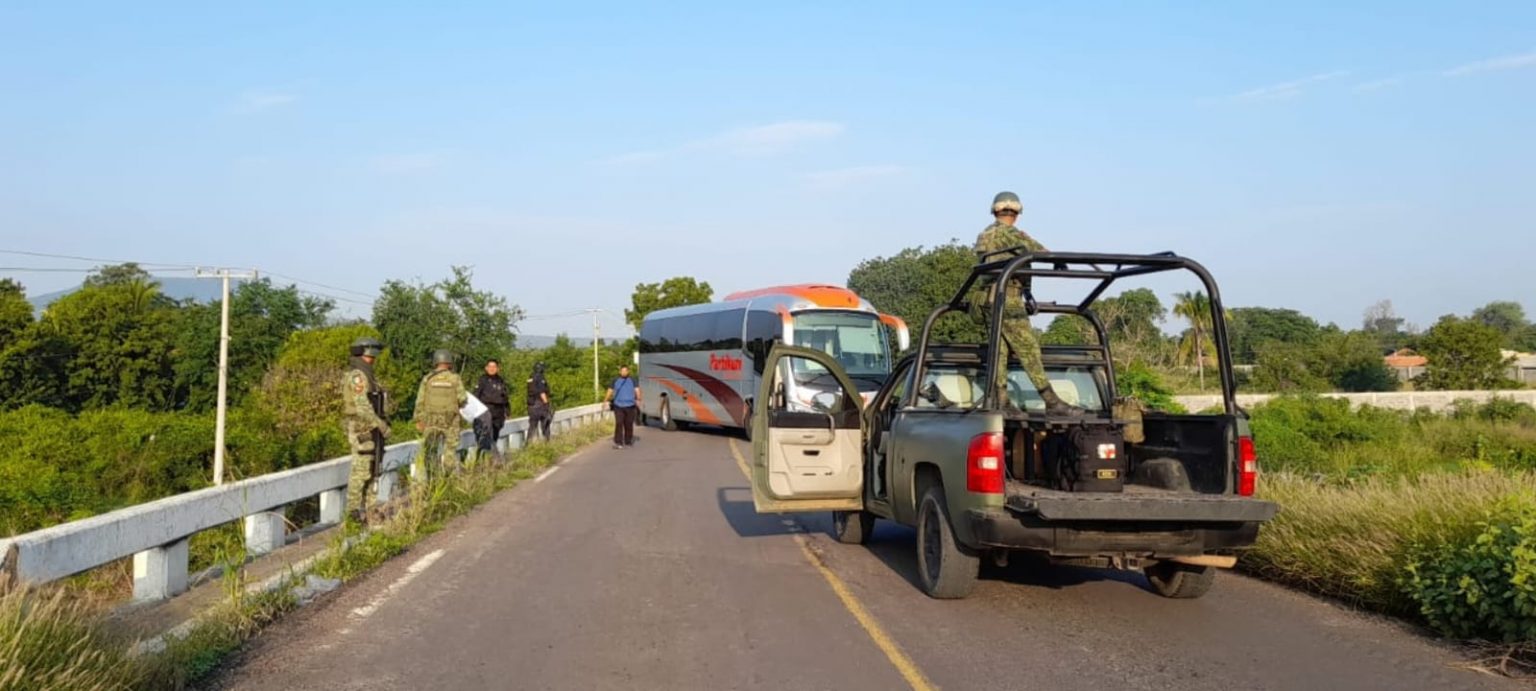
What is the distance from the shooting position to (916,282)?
2906 inches

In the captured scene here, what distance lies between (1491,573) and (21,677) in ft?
24.4

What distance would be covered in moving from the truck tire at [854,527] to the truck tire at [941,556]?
2.23 meters

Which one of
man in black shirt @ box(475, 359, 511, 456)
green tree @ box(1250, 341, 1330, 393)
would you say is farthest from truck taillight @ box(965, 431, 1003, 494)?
green tree @ box(1250, 341, 1330, 393)

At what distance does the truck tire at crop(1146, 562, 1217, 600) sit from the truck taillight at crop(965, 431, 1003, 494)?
1793 millimetres

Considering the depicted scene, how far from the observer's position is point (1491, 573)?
6652 millimetres

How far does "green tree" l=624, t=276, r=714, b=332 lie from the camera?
7294cm

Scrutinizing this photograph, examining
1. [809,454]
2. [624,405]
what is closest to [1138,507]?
[809,454]

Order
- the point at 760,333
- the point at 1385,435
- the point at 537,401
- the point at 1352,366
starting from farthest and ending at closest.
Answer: the point at 1352,366, the point at 1385,435, the point at 760,333, the point at 537,401

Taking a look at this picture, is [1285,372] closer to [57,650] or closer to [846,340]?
[846,340]

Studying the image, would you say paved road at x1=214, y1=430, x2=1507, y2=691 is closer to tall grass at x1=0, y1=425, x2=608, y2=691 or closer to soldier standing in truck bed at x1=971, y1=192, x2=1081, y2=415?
tall grass at x1=0, y1=425, x2=608, y2=691

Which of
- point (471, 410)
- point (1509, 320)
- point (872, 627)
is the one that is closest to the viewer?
point (872, 627)

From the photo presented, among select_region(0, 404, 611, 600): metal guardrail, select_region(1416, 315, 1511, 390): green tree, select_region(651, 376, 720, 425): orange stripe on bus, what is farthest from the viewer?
select_region(1416, 315, 1511, 390): green tree

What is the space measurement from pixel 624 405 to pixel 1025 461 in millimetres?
18046

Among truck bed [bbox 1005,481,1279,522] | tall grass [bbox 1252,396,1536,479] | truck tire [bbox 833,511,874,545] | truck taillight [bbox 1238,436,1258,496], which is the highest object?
truck taillight [bbox 1238,436,1258,496]
